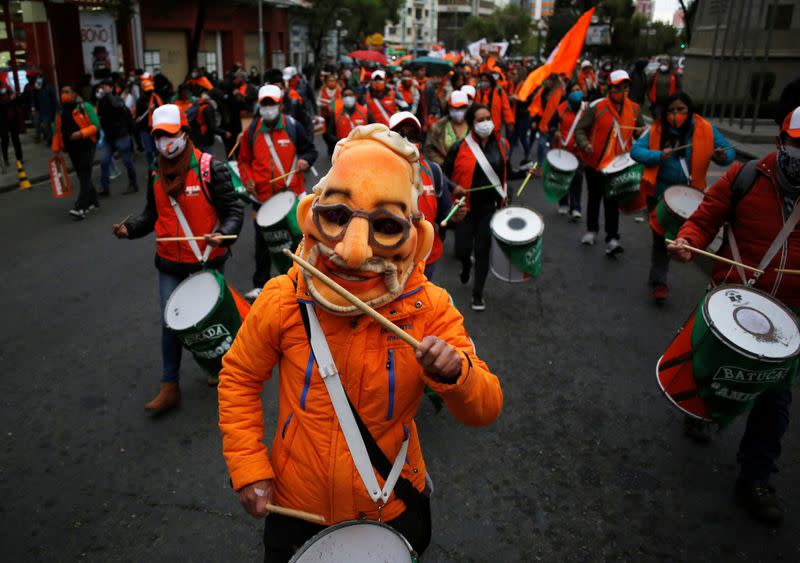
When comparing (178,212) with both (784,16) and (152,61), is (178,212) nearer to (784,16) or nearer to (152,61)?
(784,16)

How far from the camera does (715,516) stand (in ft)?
12.4

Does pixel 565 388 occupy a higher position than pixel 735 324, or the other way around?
pixel 735 324

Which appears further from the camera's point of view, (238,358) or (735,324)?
(735,324)

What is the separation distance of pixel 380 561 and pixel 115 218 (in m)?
9.60

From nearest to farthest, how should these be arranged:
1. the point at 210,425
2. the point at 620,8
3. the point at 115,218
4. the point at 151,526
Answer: the point at 151,526, the point at 210,425, the point at 115,218, the point at 620,8

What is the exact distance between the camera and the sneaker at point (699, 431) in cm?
449

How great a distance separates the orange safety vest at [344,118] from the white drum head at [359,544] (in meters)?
9.68

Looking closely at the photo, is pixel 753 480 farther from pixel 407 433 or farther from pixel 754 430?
pixel 407 433

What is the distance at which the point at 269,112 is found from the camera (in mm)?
6711

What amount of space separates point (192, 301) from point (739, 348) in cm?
306

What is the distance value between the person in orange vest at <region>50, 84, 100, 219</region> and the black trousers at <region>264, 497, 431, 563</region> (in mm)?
9404

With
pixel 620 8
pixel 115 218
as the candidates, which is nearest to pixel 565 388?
pixel 115 218

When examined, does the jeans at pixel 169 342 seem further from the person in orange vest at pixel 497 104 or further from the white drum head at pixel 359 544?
the person in orange vest at pixel 497 104

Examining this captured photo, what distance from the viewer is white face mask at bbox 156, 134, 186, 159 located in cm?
441
